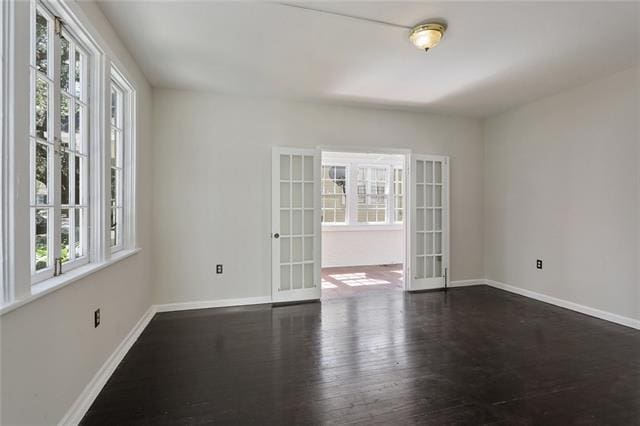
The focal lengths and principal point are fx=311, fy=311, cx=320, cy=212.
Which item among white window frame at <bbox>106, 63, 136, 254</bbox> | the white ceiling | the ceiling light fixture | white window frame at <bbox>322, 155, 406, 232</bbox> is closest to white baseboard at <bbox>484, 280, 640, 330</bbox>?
white window frame at <bbox>322, 155, 406, 232</bbox>

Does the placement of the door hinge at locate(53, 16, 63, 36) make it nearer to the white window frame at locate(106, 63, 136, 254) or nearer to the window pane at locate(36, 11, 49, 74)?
the window pane at locate(36, 11, 49, 74)

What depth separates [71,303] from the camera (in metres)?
1.80

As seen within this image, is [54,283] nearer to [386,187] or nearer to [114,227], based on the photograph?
[114,227]

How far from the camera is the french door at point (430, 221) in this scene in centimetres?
472

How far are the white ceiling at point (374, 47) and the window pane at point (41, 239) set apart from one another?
1.56 metres

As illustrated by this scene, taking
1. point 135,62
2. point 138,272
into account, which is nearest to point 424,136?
point 135,62

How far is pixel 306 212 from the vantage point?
4250 millimetres

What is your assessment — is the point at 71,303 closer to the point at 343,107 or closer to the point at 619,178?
the point at 343,107

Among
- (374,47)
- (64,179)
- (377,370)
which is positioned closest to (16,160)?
(64,179)

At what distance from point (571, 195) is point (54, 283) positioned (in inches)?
197

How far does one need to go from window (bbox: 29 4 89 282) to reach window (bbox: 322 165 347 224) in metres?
5.00

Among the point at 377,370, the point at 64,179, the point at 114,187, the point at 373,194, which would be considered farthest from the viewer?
the point at 373,194

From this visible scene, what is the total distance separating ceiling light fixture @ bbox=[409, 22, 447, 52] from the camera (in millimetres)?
2410

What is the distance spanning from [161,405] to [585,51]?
14.7ft
